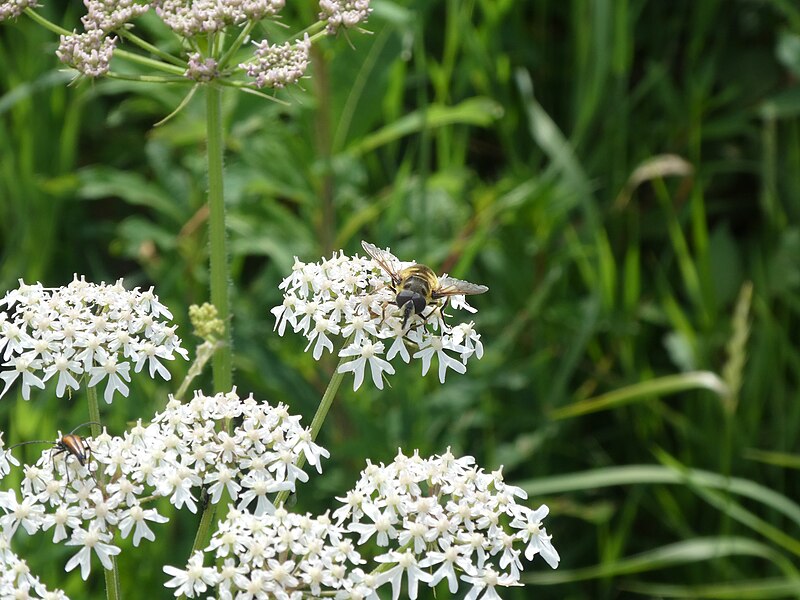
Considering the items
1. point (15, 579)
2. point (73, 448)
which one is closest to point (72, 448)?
point (73, 448)

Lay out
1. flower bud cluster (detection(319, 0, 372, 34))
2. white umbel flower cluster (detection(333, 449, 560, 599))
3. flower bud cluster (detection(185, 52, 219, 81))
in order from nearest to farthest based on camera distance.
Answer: white umbel flower cluster (detection(333, 449, 560, 599)) < flower bud cluster (detection(185, 52, 219, 81)) < flower bud cluster (detection(319, 0, 372, 34))

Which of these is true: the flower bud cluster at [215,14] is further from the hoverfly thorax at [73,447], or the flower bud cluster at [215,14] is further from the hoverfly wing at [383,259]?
the hoverfly thorax at [73,447]

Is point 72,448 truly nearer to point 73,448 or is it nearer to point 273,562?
point 73,448

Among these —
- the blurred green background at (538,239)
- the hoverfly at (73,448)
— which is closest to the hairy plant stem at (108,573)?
the hoverfly at (73,448)

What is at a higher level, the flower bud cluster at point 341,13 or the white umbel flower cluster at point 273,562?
the flower bud cluster at point 341,13

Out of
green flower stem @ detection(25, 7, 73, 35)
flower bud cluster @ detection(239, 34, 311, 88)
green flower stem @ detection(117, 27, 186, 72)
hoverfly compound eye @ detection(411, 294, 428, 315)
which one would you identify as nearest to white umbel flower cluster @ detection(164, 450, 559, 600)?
Answer: hoverfly compound eye @ detection(411, 294, 428, 315)

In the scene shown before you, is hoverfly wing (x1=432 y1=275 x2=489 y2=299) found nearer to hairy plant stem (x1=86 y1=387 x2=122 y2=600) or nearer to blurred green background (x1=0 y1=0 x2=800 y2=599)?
hairy plant stem (x1=86 y1=387 x2=122 y2=600)
